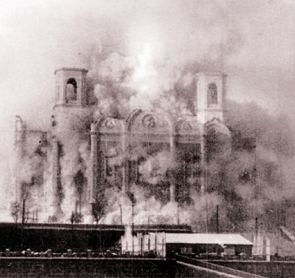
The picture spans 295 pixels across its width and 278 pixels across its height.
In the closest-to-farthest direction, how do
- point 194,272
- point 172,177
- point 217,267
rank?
point 217,267, point 194,272, point 172,177

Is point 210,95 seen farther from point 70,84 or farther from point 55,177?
point 55,177

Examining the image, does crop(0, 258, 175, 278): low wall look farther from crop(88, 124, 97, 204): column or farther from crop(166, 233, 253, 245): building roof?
crop(88, 124, 97, 204): column

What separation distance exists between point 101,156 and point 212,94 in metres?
10.7

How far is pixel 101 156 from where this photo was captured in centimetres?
5966

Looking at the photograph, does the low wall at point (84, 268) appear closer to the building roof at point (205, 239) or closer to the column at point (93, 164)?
the building roof at point (205, 239)

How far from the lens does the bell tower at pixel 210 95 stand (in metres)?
63.5

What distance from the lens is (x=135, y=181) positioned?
59.9m

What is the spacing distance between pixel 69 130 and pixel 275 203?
1605cm

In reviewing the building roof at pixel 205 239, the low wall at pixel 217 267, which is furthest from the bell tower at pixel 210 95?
the low wall at pixel 217 267

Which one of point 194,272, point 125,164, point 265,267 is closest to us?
point 194,272

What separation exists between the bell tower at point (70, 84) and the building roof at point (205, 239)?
1933 centimetres

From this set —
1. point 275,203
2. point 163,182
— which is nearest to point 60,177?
point 163,182

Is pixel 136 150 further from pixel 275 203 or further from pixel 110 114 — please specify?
pixel 275 203

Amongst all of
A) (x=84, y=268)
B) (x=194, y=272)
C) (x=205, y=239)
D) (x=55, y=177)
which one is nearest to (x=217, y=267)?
(x=194, y=272)
